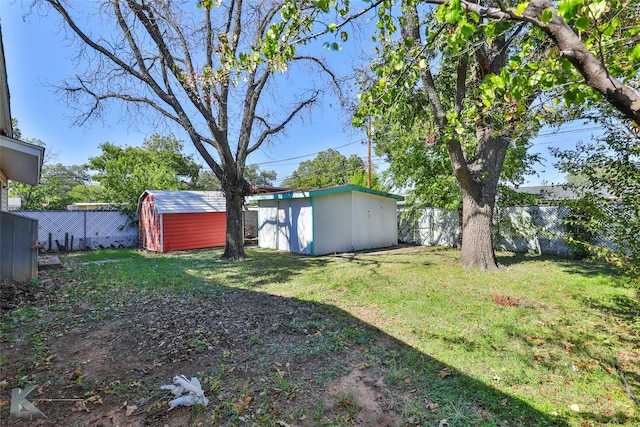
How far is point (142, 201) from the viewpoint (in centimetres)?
1349

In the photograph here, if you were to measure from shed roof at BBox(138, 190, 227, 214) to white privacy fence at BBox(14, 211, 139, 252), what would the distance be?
4.45 feet

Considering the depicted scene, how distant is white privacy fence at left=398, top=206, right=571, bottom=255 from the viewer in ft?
32.0

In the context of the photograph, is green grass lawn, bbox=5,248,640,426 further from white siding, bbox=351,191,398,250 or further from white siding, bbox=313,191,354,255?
white siding, bbox=351,191,398,250

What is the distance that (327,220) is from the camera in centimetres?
1095

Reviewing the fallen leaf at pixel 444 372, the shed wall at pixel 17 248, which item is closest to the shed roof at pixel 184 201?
the shed wall at pixel 17 248

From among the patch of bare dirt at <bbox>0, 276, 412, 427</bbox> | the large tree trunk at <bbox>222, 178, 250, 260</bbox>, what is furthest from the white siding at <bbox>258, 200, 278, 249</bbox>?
the patch of bare dirt at <bbox>0, 276, 412, 427</bbox>

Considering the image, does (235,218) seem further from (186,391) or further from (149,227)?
(186,391)

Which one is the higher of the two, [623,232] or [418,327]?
[623,232]

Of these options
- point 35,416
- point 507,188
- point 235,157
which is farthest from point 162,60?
point 507,188

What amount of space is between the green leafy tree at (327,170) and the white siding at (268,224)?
14195 mm

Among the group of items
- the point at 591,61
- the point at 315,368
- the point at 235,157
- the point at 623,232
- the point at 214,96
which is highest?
the point at 214,96

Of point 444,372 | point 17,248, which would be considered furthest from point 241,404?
point 17,248

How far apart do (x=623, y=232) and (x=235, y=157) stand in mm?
9093

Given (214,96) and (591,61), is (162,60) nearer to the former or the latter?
(214,96)
